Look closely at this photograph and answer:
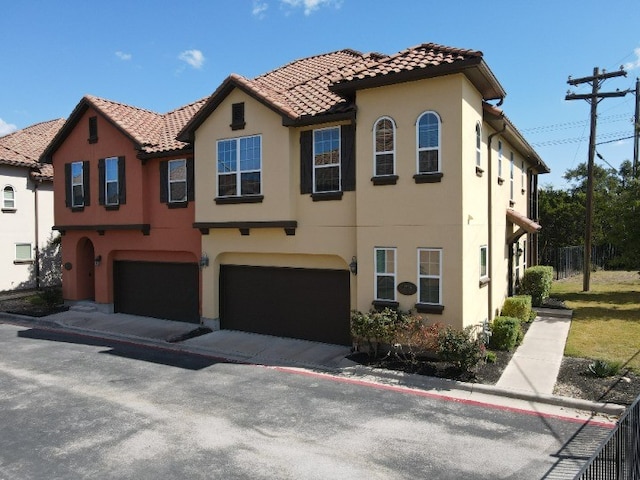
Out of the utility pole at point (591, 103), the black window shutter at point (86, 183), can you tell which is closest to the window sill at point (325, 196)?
the black window shutter at point (86, 183)

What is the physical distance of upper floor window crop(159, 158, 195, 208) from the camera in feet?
54.5

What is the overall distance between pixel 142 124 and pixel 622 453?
18.6 metres

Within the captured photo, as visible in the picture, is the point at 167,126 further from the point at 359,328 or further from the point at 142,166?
the point at 359,328

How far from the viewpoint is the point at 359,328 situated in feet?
39.2

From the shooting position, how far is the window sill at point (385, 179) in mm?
12008

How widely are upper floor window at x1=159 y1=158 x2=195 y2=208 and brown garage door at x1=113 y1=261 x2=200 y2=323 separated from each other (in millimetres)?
2428

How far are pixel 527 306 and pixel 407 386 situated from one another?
741 centimetres

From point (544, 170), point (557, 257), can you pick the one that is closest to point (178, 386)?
point (544, 170)

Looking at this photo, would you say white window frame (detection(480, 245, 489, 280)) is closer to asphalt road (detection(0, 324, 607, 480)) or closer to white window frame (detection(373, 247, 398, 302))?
white window frame (detection(373, 247, 398, 302))

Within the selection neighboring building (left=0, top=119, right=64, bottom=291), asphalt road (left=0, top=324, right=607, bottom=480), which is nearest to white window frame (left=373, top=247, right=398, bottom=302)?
asphalt road (left=0, top=324, right=607, bottom=480)

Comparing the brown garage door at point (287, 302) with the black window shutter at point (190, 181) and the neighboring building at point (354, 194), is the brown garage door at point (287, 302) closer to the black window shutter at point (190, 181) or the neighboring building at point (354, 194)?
the neighboring building at point (354, 194)

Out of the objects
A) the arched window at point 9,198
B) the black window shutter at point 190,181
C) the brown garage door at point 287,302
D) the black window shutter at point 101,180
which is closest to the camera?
the brown garage door at point 287,302

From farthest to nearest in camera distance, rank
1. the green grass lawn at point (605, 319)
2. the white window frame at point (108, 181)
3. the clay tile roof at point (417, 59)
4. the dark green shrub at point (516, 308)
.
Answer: the white window frame at point (108, 181) < the dark green shrub at point (516, 308) < the green grass lawn at point (605, 319) < the clay tile roof at point (417, 59)

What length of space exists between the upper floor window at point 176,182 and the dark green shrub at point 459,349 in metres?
10.2
